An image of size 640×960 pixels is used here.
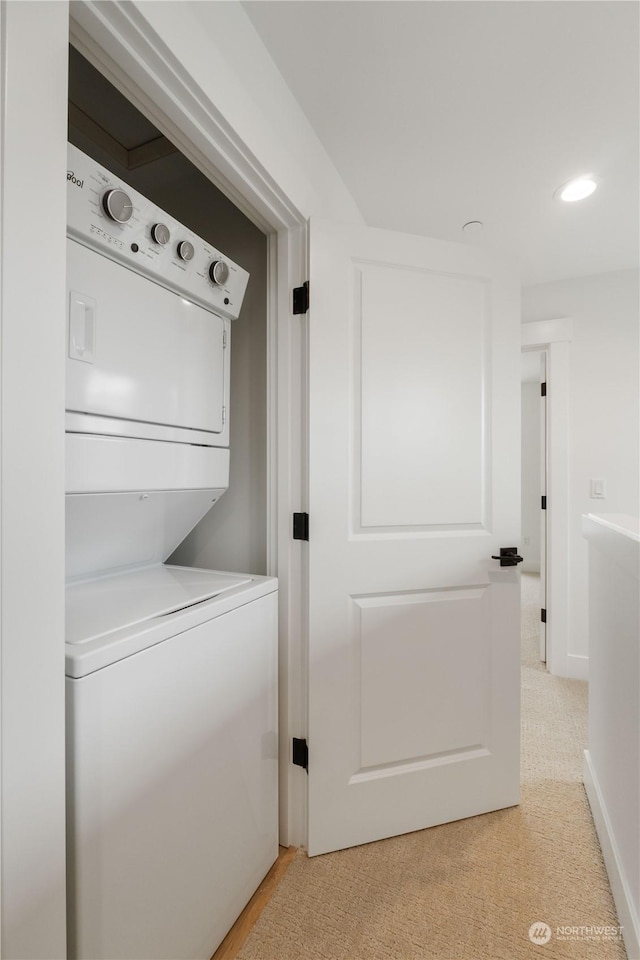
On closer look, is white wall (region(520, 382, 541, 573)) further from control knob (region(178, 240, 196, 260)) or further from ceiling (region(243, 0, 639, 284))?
control knob (region(178, 240, 196, 260))

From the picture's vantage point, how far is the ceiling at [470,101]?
1308 millimetres

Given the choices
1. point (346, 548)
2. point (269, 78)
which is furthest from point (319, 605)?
point (269, 78)

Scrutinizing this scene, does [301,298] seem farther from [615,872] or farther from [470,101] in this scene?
[615,872]

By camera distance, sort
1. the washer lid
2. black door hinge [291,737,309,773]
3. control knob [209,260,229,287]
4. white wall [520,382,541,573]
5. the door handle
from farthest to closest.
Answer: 1. white wall [520,382,541,573]
2. the door handle
3. black door hinge [291,737,309,773]
4. control knob [209,260,229,287]
5. the washer lid

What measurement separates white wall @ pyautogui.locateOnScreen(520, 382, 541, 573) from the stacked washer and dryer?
578 cm

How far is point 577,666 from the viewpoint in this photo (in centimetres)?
290

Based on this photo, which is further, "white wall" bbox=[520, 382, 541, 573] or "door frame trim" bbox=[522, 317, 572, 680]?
"white wall" bbox=[520, 382, 541, 573]

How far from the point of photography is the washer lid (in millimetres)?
969

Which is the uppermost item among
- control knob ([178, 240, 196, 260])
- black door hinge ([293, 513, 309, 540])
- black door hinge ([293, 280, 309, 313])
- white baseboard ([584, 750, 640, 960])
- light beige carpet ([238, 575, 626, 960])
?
control knob ([178, 240, 196, 260])

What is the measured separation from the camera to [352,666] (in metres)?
1.54

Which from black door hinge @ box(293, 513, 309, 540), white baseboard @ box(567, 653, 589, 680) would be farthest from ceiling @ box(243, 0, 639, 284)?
white baseboard @ box(567, 653, 589, 680)

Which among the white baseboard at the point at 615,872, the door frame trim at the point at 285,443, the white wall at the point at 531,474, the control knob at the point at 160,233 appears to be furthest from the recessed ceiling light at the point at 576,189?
the white wall at the point at 531,474

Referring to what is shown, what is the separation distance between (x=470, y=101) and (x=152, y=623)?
1891 millimetres

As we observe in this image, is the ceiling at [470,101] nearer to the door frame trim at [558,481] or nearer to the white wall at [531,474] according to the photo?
the door frame trim at [558,481]
